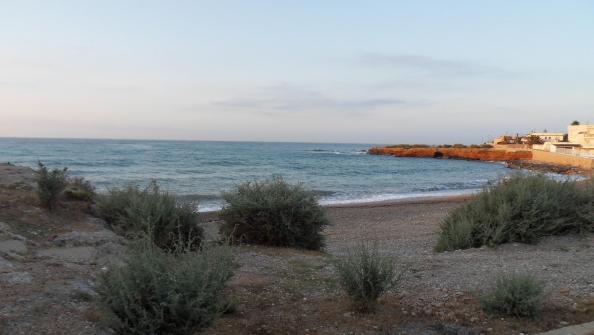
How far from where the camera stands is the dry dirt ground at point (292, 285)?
178 inches

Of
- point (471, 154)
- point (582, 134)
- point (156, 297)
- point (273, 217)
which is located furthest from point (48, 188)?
point (582, 134)

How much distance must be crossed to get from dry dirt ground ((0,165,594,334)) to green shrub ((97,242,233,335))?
1.92 feet

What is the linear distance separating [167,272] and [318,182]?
32.3 meters

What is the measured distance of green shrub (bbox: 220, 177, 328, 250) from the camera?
28.9ft

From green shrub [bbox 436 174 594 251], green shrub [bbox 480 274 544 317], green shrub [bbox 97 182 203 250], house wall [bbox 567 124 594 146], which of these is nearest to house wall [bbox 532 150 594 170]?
house wall [bbox 567 124 594 146]

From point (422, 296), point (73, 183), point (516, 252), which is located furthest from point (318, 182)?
point (422, 296)

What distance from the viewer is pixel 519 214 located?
30.2 ft

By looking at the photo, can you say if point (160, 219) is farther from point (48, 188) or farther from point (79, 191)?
point (79, 191)

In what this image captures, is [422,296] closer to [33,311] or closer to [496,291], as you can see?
[496,291]

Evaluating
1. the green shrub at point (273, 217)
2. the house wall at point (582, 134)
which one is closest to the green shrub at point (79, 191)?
the green shrub at point (273, 217)

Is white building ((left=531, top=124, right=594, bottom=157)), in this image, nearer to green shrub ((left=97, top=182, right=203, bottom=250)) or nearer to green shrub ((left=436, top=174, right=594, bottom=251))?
green shrub ((left=436, top=174, right=594, bottom=251))

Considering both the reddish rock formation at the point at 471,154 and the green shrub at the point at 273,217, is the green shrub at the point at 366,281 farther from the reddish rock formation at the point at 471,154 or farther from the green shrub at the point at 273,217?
the reddish rock formation at the point at 471,154

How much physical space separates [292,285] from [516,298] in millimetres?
2450

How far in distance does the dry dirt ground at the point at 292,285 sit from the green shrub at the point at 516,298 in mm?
Answer: 125
